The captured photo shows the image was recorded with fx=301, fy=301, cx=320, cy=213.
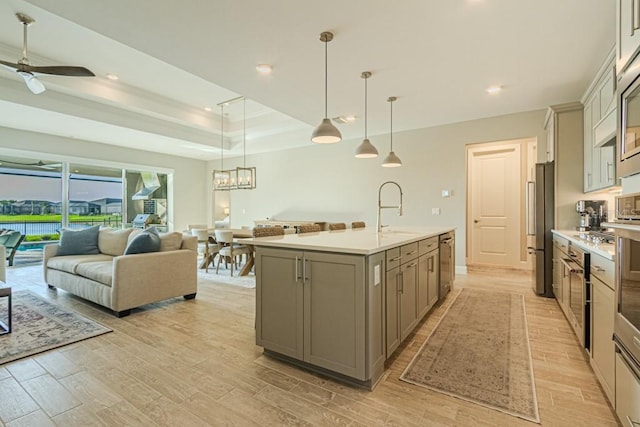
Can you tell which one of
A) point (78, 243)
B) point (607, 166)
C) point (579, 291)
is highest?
point (607, 166)

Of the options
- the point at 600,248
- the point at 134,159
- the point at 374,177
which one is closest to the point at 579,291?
the point at 600,248

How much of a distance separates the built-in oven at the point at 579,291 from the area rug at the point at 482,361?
41cm

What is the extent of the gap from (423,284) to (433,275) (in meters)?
0.46

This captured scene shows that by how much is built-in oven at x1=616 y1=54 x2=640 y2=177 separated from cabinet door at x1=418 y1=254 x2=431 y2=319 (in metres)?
1.58

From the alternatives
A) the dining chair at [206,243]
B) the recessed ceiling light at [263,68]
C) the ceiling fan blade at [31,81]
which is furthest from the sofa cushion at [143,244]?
the recessed ceiling light at [263,68]

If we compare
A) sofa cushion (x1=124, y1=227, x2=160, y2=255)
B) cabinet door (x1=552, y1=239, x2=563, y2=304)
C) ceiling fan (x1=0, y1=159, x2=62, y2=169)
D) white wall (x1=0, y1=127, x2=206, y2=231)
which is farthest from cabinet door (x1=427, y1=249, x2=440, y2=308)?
ceiling fan (x1=0, y1=159, x2=62, y2=169)

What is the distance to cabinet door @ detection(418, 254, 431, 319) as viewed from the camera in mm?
2848

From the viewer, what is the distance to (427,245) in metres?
3.10

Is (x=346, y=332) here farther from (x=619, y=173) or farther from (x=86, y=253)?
(x=86, y=253)

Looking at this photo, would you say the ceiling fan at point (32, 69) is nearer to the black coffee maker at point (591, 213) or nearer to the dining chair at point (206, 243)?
the dining chair at point (206, 243)

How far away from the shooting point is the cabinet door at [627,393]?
1321 mm

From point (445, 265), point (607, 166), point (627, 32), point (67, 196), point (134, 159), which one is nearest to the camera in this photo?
point (627, 32)

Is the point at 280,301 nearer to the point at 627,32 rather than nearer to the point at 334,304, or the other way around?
the point at 334,304

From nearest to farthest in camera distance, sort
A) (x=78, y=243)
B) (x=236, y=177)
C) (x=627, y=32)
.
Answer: (x=627, y=32) → (x=78, y=243) → (x=236, y=177)
